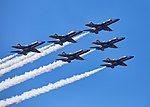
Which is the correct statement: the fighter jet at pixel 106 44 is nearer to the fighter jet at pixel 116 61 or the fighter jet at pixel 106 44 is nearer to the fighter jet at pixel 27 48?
the fighter jet at pixel 116 61

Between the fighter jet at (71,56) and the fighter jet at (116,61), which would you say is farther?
the fighter jet at (116,61)

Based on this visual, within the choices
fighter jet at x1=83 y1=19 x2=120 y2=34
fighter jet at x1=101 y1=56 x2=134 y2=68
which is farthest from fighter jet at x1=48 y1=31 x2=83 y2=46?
fighter jet at x1=101 y1=56 x2=134 y2=68

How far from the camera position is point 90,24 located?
4919 inches

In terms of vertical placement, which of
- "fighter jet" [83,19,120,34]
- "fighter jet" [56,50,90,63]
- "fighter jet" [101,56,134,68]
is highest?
"fighter jet" [83,19,120,34]

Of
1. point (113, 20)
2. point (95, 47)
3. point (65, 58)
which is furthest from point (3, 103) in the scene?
point (113, 20)

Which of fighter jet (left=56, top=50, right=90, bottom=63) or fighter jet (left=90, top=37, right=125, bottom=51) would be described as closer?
fighter jet (left=56, top=50, right=90, bottom=63)

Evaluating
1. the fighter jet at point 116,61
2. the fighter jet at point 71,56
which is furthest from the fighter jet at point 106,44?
the fighter jet at point 71,56

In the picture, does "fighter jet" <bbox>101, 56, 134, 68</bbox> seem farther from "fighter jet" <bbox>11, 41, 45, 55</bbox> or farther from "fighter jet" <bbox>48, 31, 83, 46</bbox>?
"fighter jet" <bbox>11, 41, 45, 55</bbox>

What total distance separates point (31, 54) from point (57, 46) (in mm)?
8675

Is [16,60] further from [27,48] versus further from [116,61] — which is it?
Result: [116,61]

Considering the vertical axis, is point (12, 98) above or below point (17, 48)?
below

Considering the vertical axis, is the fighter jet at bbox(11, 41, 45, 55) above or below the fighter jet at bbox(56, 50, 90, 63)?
above

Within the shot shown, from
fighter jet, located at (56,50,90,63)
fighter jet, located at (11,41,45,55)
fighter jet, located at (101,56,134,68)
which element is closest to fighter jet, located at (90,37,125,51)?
fighter jet, located at (101,56,134,68)

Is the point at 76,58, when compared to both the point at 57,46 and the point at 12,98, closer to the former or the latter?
the point at 57,46
